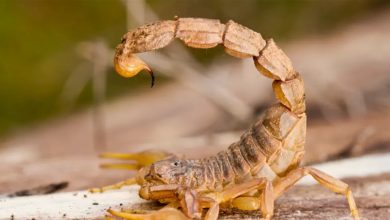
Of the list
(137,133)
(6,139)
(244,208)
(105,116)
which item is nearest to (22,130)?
(6,139)

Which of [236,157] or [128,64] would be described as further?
[236,157]

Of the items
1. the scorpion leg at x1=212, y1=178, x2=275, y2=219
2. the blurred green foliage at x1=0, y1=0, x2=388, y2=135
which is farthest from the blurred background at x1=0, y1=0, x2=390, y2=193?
the scorpion leg at x1=212, y1=178, x2=275, y2=219

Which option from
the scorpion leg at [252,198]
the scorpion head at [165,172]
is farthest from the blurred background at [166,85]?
the scorpion leg at [252,198]

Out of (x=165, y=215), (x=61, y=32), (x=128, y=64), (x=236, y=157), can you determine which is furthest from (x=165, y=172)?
(x=61, y=32)

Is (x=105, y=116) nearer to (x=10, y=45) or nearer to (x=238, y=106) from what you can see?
(x=10, y=45)

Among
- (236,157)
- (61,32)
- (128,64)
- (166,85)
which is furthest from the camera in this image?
(61,32)

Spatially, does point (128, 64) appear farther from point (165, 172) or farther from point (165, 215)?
point (165, 215)
